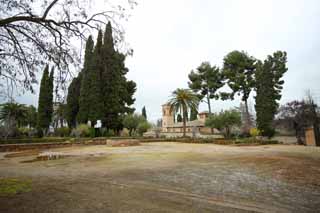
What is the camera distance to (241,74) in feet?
108

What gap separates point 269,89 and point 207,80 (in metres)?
10.7

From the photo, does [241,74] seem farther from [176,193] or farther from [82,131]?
[176,193]

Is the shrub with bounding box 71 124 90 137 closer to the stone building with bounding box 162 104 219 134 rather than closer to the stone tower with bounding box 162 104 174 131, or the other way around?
the stone building with bounding box 162 104 219 134

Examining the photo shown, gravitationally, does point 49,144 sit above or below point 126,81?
below

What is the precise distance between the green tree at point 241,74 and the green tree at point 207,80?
5.40 ft

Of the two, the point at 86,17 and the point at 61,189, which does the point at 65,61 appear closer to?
the point at 86,17

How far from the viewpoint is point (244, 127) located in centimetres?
3127

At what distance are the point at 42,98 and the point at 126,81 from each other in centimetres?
1331

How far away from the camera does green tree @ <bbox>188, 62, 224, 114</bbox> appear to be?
115ft

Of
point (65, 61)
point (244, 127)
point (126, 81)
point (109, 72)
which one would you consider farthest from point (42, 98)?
point (244, 127)

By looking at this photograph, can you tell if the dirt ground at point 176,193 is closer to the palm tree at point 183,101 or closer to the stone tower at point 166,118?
the palm tree at point 183,101

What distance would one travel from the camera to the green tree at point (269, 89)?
27.1 metres

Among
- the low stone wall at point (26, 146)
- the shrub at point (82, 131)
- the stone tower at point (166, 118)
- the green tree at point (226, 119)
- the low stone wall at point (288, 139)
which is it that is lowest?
the low stone wall at point (288, 139)

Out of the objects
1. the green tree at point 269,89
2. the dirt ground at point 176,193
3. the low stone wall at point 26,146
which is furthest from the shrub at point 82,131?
the green tree at point 269,89
